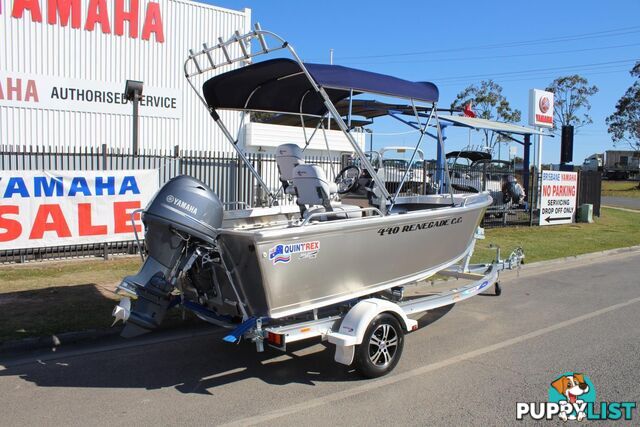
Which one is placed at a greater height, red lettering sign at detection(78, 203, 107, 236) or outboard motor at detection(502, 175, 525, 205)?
outboard motor at detection(502, 175, 525, 205)

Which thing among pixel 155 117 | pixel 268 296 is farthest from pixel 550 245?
pixel 155 117

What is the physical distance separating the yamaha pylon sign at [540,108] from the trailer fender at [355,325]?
1855 centimetres

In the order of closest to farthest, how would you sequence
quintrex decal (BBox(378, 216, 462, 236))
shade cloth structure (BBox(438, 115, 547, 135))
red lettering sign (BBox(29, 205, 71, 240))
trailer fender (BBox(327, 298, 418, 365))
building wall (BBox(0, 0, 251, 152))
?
1. trailer fender (BBox(327, 298, 418, 365))
2. quintrex decal (BBox(378, 216, 462, 236))
3. red lettering sign (BBox(29, 205, 71, 240))
4. building wall (BBox(0, 0, 251, 152))
5. shade cloth structure (BBox(438, 115, 547, 135))

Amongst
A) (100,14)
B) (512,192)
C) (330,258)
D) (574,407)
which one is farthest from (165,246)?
(512,192)

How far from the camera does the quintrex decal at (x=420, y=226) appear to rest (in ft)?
17.7

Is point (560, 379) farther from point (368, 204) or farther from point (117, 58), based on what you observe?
point (117, 58)

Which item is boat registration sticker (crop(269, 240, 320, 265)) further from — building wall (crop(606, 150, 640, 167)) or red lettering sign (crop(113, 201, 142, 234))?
building wall (crop(606, 150, 640, 167))

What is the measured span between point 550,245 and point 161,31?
1341 cm

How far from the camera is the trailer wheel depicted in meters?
4.99

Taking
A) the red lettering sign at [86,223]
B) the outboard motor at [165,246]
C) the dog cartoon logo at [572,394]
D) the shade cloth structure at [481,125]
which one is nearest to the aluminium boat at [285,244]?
the outboard motor at [165,246]

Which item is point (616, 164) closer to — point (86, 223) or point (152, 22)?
point (152, 22)

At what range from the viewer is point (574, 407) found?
15.0ft

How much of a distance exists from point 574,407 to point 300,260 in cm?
256

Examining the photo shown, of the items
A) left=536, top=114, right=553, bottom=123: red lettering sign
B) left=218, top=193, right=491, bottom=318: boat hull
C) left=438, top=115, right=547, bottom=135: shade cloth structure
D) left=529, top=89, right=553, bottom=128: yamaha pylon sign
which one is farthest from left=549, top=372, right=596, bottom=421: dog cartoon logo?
left=536, top=114, right=553, bottom=123: red lettering sign
